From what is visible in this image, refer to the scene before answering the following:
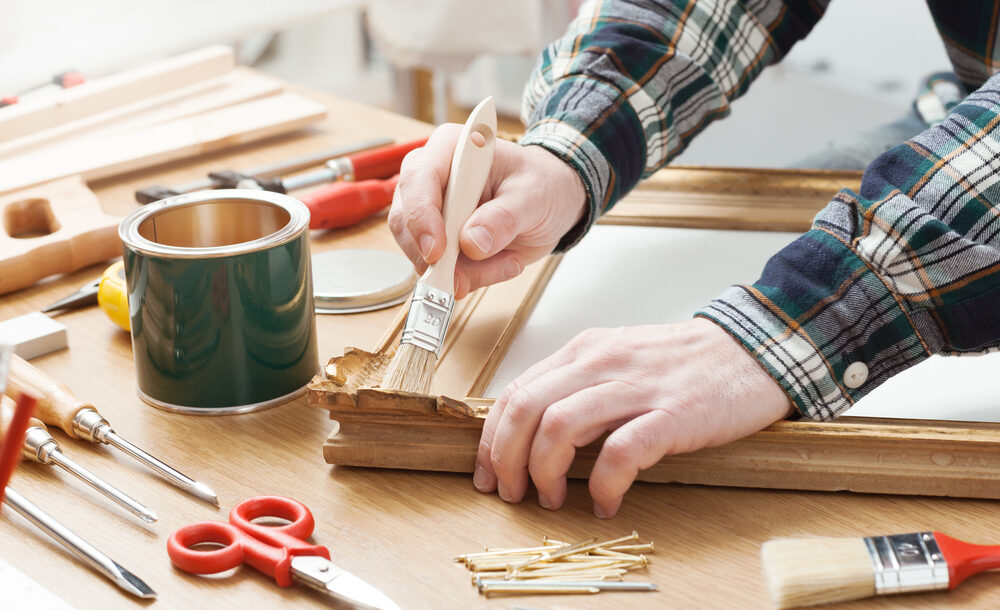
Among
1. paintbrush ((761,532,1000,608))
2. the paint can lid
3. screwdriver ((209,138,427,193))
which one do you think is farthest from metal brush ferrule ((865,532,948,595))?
screwdriver ((209,138,427,193))

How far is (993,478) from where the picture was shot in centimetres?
62

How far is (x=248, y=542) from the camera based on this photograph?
0.57m

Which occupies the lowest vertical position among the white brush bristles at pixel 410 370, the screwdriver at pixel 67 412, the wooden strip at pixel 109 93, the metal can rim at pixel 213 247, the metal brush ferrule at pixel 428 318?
the screwdriver at pixel 67 412

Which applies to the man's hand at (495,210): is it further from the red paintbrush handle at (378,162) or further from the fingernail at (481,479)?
the red paintbrush handle at (378,162)

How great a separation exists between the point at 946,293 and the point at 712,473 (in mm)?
193

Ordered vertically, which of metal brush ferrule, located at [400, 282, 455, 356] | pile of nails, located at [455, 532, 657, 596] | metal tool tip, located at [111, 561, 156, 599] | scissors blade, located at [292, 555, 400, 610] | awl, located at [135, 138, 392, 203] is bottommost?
pile of nails, located at [455, 532, 657, 596]

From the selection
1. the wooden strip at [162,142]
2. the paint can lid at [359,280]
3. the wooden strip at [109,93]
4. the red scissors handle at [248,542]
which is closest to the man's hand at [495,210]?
the paint can lid at [359,280]

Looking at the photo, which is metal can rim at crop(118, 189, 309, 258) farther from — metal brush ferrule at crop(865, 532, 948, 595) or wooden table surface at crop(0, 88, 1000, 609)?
metal brush ferrule at crop(865, 532, 948, 595)

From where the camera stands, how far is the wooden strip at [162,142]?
1090 mm

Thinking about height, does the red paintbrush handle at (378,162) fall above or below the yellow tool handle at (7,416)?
above

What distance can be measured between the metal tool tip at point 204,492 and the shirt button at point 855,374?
1.32 ft

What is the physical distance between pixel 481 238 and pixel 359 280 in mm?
201

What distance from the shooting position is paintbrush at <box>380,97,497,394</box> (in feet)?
2.21

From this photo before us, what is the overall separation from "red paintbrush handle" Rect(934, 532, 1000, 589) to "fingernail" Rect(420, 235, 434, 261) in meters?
0.37
